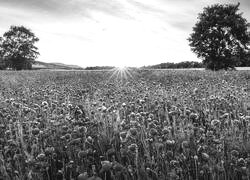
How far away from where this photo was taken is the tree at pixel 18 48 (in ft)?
214

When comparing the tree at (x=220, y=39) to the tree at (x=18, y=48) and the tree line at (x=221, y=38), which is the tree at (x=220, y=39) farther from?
the tree at (x=18, y=48)

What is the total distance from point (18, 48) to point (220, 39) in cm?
4470

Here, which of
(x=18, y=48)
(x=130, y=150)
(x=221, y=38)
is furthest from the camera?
(x=18, y=48)

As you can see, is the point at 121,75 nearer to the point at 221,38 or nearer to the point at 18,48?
the point at 221,38

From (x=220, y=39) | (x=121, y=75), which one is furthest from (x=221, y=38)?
(x=121, y=75)

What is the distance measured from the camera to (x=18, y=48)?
65.9 metres

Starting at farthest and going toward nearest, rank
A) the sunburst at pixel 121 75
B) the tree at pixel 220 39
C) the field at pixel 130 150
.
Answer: the tree at pixel 220 39 < the sunburst at pixel 121 75 < the field at pixel 130 150

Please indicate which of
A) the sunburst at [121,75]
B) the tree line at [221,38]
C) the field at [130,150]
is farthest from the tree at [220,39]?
the field at [130,150]

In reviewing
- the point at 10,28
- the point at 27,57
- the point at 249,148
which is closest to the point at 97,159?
the point at 249,148

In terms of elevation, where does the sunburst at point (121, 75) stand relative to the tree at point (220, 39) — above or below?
below

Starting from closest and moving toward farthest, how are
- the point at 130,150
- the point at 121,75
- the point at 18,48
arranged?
the point at 130,150 < the point at 121,75 < the point at 18,48

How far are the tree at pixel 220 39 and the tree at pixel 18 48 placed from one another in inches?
1579

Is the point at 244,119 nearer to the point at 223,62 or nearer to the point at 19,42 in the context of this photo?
the point at 223,62

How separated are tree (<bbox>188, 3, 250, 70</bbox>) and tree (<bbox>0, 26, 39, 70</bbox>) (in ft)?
132
